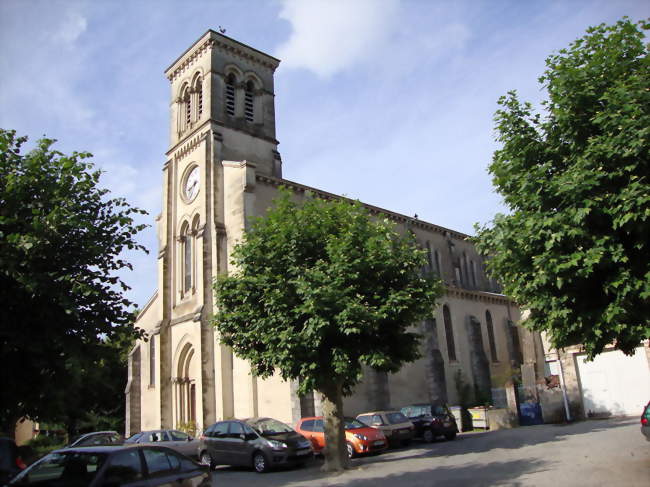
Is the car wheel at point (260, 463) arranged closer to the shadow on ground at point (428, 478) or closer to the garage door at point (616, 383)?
the shadow on ground at point (428, 478)

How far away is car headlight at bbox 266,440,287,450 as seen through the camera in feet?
54.9

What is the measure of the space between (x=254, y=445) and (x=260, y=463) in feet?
1.84

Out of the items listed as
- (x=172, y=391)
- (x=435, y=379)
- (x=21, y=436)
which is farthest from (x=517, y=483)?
(x=21, y=436)

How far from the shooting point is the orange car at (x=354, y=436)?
61.9 ft

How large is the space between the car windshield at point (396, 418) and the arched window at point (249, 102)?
19777 mm

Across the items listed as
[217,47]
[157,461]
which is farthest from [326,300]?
[217,47]

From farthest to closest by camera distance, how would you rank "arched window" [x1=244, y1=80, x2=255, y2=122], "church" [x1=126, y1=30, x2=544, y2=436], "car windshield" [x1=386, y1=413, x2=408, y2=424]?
"arched window" [x1=244, y1=80, x2=255, y2=122] → "church" [x1=126, y1=30, x2=544, y2=436] → "car windshield" [x1=386, y1=413, x2=408, y2=424]

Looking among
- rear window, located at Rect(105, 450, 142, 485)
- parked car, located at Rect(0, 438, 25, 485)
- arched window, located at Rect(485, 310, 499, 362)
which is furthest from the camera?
arched window, located at Rect(485, 310, 499, 362)

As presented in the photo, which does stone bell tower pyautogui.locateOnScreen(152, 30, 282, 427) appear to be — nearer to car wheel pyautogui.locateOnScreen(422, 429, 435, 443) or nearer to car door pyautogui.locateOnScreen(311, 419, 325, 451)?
A: car door pyautogui.locateOnScreen(311, 419, 325, 451)

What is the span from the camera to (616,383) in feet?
78.1

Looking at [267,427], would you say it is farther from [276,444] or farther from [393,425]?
[393,425]

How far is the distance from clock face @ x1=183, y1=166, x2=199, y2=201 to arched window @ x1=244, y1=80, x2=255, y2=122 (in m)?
4.71

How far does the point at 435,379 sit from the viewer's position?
99.9ft

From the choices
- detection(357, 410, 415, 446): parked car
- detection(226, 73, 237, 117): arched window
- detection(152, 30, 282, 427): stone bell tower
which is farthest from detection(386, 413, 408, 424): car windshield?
detection(226, 73, 237, 117): arched window
